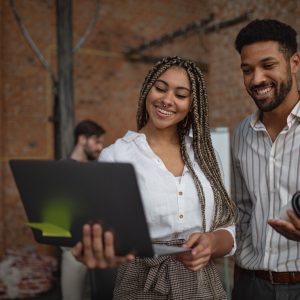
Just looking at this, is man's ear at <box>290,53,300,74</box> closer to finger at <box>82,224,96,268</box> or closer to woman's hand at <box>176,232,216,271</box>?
woman's hand at <box>176,232,216,271</box>

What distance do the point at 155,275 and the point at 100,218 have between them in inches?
17.9

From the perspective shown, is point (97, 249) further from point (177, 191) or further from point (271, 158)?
point (271, 158)

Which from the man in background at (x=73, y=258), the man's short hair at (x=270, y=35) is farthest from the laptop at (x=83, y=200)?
the man in background at (x=73, y=258)

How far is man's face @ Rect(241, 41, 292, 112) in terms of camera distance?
1.92m

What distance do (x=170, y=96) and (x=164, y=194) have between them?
37 centimetres

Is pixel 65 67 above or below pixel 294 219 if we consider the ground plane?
above

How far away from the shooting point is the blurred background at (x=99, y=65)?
533 cm

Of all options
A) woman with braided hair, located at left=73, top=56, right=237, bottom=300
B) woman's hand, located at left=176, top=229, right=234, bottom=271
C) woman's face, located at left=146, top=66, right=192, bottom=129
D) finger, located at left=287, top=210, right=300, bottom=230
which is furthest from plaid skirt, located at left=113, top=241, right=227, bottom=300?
woman's face, located at left=146, top=66, right=192, bottom=129

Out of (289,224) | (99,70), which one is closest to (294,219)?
(289,224)

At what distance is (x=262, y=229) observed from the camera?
6.51ft

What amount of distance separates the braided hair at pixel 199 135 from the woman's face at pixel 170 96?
0.08 ft

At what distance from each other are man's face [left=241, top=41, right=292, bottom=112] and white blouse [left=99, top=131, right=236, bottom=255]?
417 millimetres

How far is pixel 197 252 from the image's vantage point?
1.56 meters

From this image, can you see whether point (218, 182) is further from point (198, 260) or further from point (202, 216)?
point (198, 260)
